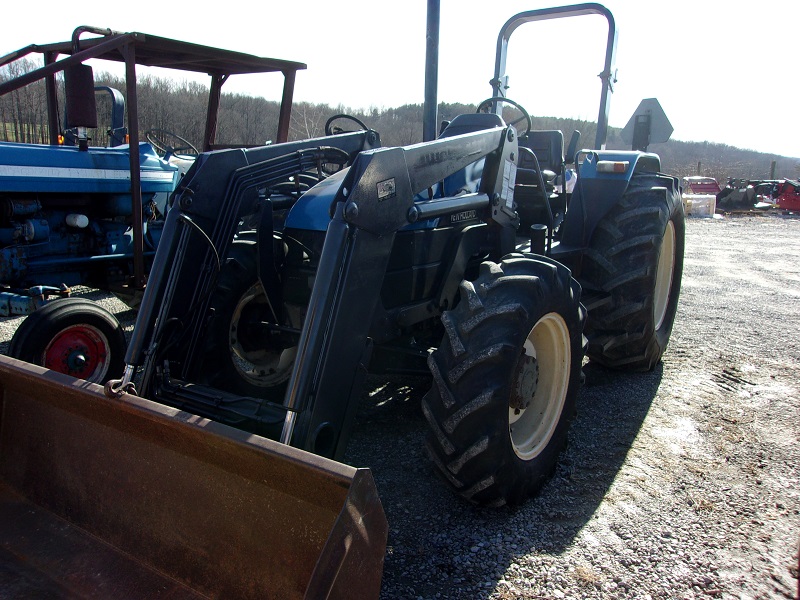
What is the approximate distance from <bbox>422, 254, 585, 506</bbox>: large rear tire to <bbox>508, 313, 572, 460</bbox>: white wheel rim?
0.01m

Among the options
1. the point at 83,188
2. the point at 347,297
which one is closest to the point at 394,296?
the point at 347,297

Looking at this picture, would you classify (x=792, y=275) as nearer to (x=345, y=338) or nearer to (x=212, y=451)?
(x=345, y=338)

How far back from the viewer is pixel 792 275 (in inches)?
390

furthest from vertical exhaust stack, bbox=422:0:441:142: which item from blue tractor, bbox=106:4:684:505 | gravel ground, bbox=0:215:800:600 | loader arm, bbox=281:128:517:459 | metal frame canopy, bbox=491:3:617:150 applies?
loader arm, bbox=281:128:517:459

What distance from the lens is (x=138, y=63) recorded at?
6.40m

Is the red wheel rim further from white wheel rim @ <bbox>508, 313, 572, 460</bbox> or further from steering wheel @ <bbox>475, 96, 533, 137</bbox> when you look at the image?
steering wheel @ <bbox>475, 96, 533, 137</bbox>

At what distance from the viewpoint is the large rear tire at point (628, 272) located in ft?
14.2

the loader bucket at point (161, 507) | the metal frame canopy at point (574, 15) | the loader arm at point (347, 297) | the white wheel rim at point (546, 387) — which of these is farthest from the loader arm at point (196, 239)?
the metal frame canopy at point (574, 15)

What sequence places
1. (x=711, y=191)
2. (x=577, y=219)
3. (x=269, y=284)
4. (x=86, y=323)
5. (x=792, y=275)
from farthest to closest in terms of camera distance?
(x=711, y=191) < (x=792, y=275) < (x=577, y=219) < (x=86, y=323) < (x=269, y=284)

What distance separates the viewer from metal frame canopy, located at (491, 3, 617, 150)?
5066 mm

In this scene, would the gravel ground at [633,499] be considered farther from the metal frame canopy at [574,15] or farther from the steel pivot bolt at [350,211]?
the metal frame canopy at [574,15]

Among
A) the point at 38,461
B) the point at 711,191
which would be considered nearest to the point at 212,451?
the point at 38,461

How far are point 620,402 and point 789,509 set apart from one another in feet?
4.56

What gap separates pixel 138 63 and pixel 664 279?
17.4 ft
